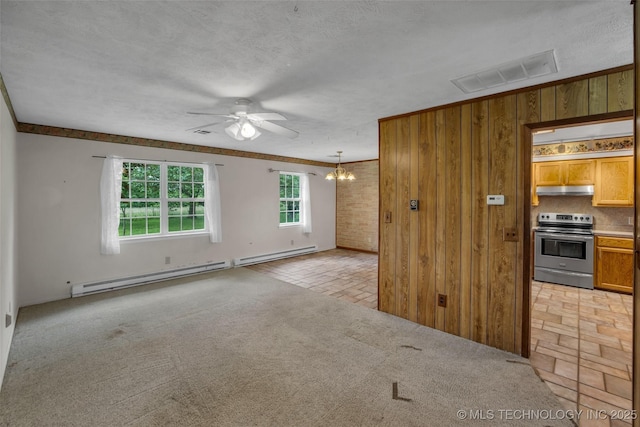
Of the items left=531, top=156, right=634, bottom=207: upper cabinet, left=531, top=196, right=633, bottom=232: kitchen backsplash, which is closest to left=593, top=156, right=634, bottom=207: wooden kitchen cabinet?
left=531, top=156, right=634, bottom=207: upper cabinet

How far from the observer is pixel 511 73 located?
7.35 ft

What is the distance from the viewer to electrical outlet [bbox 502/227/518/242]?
2594 mm

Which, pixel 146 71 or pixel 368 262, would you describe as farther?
pixel 368 262

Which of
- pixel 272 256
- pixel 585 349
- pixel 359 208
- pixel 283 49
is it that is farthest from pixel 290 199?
pixel 585 349

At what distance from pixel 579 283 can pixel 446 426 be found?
425cm

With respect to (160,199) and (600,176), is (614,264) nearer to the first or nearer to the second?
(600,176)

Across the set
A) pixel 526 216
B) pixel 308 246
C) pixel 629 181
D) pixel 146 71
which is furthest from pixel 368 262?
pixel 146 71

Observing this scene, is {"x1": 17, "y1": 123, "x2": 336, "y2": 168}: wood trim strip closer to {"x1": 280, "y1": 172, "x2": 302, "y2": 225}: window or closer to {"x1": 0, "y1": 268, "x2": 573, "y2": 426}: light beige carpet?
{"x1": 280, "y1": 172, "x2": 302, "y2": 225}: window

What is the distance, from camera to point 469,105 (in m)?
Answer: 2.83

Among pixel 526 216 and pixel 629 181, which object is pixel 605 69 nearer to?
pixel 526 216

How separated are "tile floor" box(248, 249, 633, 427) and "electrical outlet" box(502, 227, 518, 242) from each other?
42.0 inches

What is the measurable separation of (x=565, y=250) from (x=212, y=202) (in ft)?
20.2

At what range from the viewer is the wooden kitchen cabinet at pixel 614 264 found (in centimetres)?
412

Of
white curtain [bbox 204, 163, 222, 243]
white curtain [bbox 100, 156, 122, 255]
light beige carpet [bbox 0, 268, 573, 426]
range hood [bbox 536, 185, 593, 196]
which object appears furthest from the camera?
white curtain [bbox 204, 163, 222, 243]
